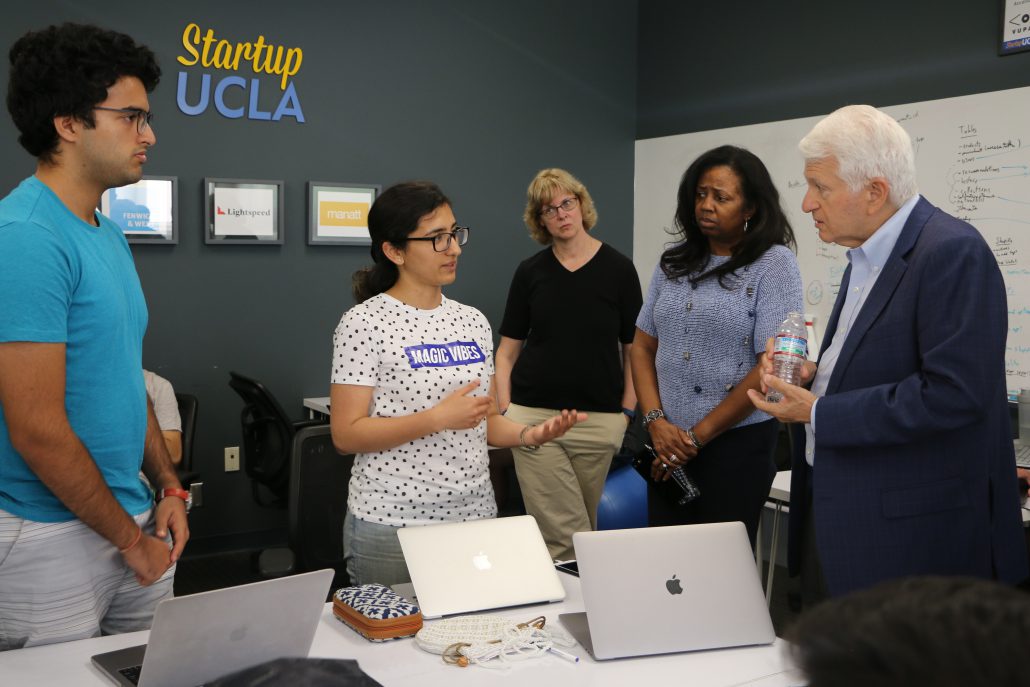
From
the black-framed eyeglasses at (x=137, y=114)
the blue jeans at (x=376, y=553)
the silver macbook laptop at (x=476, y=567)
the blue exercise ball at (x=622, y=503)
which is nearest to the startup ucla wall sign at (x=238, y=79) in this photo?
the blue exercise ball at (x=622, y=503)

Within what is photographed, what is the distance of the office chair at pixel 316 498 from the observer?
2.53m

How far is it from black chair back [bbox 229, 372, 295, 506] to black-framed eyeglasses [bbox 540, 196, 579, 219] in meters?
1.43

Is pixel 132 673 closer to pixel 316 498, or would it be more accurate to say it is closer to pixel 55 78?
pixel 55 78

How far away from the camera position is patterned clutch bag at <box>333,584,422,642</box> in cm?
171

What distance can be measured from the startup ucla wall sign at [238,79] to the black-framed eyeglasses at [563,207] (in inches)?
72.5

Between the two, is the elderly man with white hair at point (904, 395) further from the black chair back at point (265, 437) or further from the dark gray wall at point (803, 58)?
the black chair back at point (265, 437)

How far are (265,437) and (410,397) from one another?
238 cm

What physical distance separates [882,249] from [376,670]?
1.28 metres

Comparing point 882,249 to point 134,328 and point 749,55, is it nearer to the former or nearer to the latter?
point 134,328

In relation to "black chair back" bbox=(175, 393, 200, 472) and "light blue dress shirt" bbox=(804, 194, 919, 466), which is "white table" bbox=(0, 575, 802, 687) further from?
"black chair back" bbox=(175, 393, 200, 472)

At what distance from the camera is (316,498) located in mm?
2607

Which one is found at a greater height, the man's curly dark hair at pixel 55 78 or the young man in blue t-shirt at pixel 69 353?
the man's curly dark hair at pixel 55 78

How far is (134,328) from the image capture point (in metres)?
1.80

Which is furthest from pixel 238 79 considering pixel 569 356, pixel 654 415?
pixel 654 415
